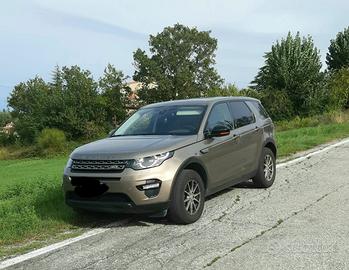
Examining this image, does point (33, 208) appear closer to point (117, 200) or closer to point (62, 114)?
point (117, 200)

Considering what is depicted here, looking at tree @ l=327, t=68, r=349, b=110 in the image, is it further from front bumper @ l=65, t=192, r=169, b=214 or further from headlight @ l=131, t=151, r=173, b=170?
front bumper @ l=65, t=192, r=169, b=214

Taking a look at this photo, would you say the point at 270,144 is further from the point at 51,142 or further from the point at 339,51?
the point at 339,51

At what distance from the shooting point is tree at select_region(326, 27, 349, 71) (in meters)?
51.6

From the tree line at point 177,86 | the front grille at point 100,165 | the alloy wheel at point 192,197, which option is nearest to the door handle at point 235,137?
the alloy wheel at point 192,197

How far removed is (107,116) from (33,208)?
170 ft

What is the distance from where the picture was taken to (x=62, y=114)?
52.2 metres

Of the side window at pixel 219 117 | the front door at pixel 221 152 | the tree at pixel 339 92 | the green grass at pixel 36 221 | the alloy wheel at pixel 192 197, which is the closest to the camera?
the green grass at pixel 36 221

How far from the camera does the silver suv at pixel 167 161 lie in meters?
6.12

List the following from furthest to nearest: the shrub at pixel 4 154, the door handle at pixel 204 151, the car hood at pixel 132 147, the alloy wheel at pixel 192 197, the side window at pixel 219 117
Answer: the shrub at pixel 4 154 → the side window at pixel 219 117 → the door handle at pixel 204 151 → the alloy wheel at pixel 192 197 → the car hood at pixel 132 147

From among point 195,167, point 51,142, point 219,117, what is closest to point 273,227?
point 195,167

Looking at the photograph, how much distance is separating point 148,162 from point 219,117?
1960 mm

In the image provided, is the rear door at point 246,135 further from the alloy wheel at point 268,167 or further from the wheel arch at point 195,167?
the wheel arch at point 195,167

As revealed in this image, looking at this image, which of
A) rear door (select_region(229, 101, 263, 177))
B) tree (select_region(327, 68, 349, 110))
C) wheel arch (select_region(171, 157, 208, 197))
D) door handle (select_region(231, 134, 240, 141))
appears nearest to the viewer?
wheel arch (select_region(171, 157, 208, 197))

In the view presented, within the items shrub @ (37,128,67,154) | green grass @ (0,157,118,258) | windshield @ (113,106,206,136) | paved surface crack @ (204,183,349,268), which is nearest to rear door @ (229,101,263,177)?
windshield @ (113,106,206,136)
